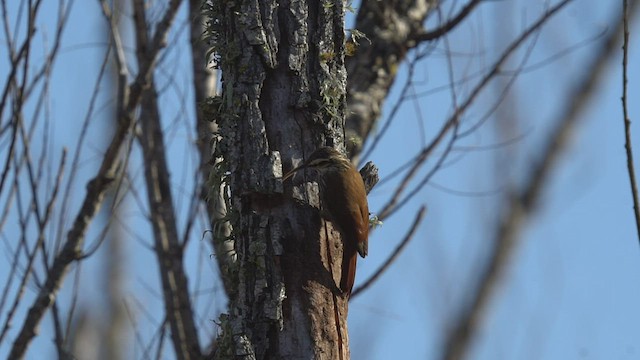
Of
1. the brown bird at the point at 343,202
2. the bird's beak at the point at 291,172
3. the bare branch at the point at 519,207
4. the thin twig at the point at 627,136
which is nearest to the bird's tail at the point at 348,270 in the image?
the brown bird at the point at 343,202

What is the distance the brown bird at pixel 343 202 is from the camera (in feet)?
9.27

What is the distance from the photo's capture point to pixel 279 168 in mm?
2770

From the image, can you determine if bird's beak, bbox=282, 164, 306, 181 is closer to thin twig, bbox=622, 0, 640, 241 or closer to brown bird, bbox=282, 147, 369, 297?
brown bird, bbox=282, 147, 369, 297

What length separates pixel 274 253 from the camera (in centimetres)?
274

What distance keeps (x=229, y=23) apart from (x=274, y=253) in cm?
68

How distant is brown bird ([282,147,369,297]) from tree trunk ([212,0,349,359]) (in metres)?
0.03

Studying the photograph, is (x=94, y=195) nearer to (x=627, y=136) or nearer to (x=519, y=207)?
(x=519, y=207)

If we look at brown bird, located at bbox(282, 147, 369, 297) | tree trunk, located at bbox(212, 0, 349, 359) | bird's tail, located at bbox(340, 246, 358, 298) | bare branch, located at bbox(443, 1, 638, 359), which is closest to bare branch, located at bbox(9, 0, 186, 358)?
tree trunk, located at bbox(212, 0, 349, 359)

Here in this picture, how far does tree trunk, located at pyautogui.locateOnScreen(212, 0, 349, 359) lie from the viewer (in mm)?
2715

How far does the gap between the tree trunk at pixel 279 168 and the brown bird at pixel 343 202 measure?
0.03m

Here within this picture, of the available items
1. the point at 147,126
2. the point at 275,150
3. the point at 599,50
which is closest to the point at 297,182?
the point at 275,150

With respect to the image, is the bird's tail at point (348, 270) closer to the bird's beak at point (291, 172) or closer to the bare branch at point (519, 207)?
the bird's beak at point (291, 172)

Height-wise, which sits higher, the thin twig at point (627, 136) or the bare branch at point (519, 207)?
the bare branch at point (519, 207)

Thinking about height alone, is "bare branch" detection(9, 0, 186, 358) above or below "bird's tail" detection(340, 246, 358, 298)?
above
